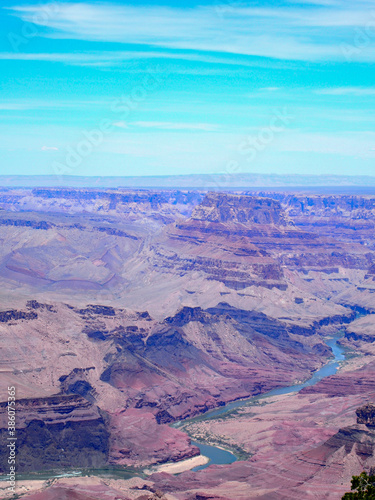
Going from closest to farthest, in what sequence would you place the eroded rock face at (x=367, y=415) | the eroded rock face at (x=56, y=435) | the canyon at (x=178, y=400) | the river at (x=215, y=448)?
the canyon at (x=178, y=400) < the eroded rock face at (x=367, y=415) < the river at (x=215, y=448) < the eroded rock face at (x=56, y=435)

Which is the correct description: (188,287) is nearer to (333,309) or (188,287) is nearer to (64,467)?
(333,309)

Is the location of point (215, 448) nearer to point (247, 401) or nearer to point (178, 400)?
point (178, 400)

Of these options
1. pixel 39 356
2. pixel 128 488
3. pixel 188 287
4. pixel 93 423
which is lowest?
pixel 128 488

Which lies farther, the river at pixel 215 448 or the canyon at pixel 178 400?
the river at pixel 215 448

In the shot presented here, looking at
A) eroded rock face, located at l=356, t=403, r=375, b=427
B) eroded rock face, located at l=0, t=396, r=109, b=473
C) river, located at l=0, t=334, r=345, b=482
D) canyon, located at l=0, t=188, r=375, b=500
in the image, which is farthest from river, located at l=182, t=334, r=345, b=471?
eroded rock face, located at l=356, t=403, r=375, b=427

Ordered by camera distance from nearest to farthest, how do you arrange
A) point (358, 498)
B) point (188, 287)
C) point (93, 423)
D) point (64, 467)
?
point (358, 498) → point (64, 467) → point (93, 423) → point (188, 287)

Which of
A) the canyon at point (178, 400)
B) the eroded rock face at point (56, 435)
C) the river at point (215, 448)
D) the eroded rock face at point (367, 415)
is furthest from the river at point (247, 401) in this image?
the eroded rock face at point (367, 415)

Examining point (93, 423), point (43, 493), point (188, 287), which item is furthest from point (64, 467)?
point (188, 287)

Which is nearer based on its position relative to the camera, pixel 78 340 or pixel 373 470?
pixel 373 470

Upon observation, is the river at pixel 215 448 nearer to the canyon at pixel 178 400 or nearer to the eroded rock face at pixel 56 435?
the canyon at pixel 178 400
